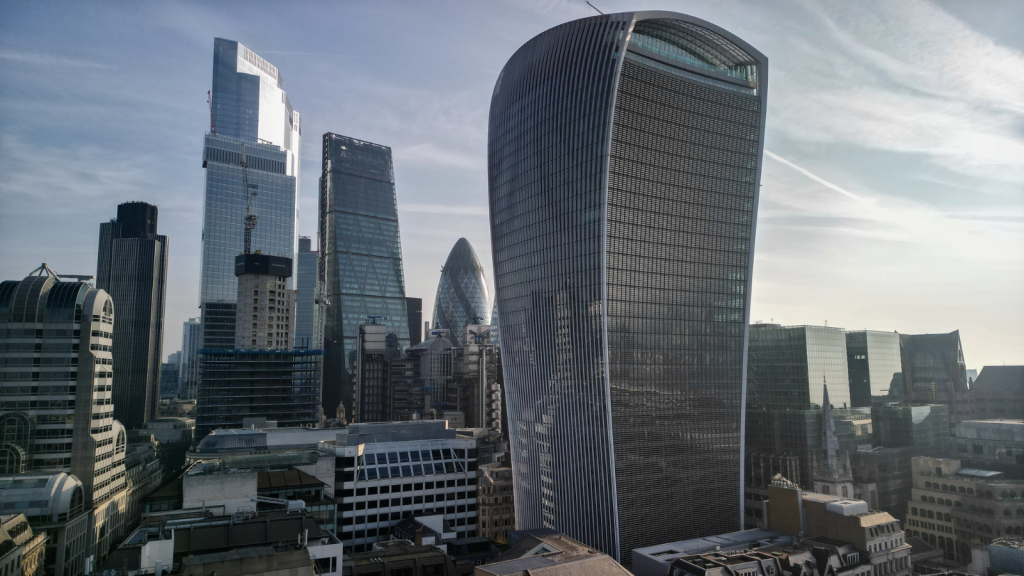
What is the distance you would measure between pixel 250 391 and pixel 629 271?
12309 cm

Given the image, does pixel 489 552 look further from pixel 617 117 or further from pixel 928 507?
pixel 928 507

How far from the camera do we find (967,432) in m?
145

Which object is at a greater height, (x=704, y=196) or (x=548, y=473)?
(x=704, y=196)

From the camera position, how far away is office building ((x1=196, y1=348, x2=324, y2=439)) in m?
180

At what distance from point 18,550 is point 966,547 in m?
153

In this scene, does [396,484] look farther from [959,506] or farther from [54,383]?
[959,506]

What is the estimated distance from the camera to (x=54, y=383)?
11244cm

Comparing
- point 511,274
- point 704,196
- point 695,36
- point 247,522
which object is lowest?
point 247,522

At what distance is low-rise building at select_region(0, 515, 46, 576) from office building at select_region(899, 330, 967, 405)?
203528 millimetres

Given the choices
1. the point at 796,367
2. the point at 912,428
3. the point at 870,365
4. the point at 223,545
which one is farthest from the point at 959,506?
the point at 223,545

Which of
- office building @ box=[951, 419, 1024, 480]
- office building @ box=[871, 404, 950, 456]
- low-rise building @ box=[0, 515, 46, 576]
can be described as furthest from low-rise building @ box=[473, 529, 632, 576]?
office building @ box=[871, 404, 950, 456]

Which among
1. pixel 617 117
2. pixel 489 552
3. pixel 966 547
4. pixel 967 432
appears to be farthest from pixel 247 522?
pixel 967 432

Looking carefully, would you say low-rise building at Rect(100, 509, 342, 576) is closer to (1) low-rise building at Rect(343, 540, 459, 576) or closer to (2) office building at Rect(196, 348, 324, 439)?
(1) low-rise building at Rect(343, 540, 459, 576)

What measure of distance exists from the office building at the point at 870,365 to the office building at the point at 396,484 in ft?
358
